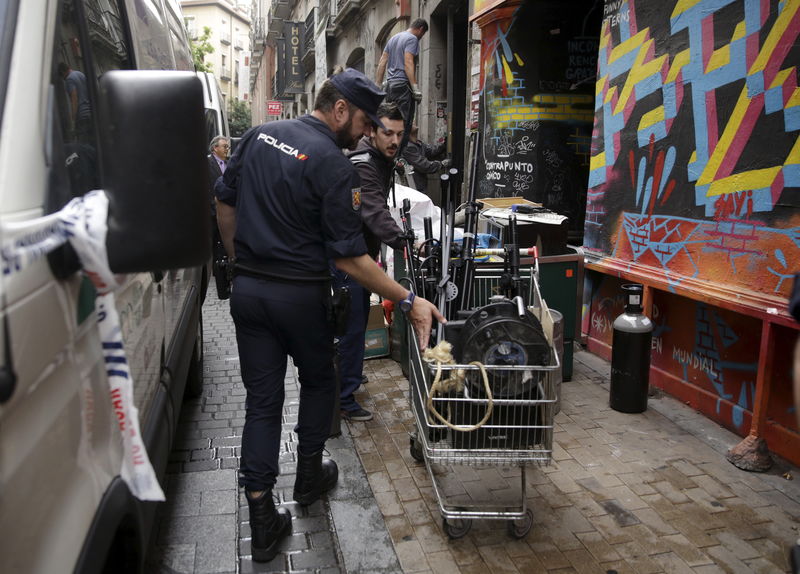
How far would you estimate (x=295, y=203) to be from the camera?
2.94 meters

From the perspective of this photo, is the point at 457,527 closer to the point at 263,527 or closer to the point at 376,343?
the point at 263,527

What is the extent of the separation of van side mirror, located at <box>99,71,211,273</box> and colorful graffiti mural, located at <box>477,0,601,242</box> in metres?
6.42

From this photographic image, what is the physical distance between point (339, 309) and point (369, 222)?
1249 millimetres

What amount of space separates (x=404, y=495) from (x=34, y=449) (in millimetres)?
2585

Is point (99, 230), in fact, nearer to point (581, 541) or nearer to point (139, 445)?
point (139, 445)

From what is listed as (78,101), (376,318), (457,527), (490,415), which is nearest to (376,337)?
(376,318)

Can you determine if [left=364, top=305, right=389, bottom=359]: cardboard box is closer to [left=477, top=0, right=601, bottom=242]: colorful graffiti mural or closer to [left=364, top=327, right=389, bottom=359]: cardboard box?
[left=364, top=327, right=389, bottom=359]: cardboard box

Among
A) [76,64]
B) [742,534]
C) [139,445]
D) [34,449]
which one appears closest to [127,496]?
[139,445]

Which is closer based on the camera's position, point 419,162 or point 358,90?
point 358,90

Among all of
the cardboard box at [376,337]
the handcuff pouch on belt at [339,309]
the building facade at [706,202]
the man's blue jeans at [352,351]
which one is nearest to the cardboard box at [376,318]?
the cardboard box at [376,337]

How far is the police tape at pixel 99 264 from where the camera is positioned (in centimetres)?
130

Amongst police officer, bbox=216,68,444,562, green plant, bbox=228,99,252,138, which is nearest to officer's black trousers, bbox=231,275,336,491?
police officer, bbox=216,68,444,562

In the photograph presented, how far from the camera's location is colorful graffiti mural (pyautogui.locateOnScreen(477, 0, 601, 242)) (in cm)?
755

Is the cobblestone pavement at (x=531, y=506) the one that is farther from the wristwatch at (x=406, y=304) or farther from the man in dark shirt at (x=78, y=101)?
the man in dark shirt at (x=78, y=101)
